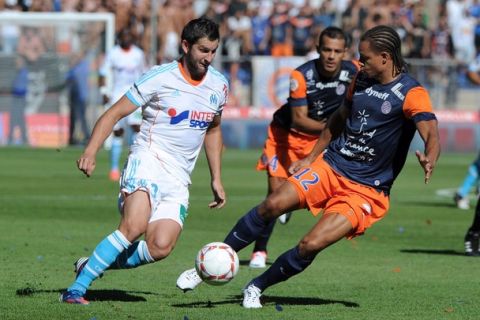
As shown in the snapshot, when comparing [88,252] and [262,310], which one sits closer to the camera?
[262,310]

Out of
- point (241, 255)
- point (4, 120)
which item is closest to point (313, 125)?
point (241, 255)

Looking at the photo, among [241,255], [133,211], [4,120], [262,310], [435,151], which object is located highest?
[435,151]

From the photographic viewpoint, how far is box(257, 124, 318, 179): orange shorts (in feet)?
39.4

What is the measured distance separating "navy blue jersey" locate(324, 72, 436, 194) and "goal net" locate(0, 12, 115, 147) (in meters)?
22.2

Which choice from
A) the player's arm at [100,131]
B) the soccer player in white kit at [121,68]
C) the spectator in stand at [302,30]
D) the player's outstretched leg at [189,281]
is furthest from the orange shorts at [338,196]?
the spectator in stand at [302,30]

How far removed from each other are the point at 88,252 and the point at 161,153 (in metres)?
3.35

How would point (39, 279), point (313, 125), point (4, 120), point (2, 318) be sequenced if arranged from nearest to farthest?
point (2, 318) < point (39, 279) < point (313, 125) < point (4, 120)

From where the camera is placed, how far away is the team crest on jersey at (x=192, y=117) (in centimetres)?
900

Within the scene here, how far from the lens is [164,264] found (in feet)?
37.5

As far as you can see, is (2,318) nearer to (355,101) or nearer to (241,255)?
(355,101)

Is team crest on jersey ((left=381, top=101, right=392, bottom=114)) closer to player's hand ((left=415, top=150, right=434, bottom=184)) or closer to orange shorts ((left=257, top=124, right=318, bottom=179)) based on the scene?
player's hand ((left=415, top=150, right=434, bottom=184))

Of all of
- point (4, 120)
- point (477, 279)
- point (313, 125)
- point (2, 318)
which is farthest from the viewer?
point (4, 120)

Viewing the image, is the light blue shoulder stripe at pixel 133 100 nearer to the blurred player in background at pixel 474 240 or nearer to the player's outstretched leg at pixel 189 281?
the player's outstretched leg at pixel 189 281

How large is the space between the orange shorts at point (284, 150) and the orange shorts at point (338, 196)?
10.1 feet
